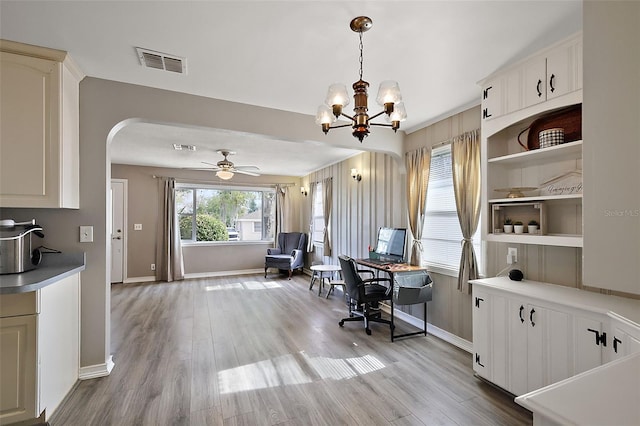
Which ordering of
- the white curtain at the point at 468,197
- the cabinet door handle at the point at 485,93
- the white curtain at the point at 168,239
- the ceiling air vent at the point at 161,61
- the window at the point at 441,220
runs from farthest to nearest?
the white curtain at the point at 168,239 < the window at the point at 441,220 < the white curtain at the point at 468,197 < the cabinet door handle at the point at 485,93 < the ceiling air vent at the point at 161,61

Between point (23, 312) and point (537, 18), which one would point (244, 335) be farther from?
point (537, 18)

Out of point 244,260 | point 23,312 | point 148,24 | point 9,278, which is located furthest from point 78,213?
point 244,260

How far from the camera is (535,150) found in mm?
2219

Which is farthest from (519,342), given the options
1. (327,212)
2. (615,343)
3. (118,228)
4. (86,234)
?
(118,228)

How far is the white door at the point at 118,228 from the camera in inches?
238

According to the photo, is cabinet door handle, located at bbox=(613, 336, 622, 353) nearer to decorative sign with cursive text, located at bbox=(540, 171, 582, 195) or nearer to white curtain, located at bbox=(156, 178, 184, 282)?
decorative sign with cursive text, located at bbox=(540, 171, 582, 195)

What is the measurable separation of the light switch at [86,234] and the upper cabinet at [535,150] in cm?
338

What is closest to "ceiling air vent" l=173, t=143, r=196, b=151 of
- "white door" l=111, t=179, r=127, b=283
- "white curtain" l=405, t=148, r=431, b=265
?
"white door" l=111, t=179, r=127, b=283

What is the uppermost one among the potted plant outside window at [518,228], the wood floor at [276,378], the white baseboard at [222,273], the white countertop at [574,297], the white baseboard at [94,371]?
the potted plant outside window at [518,228]

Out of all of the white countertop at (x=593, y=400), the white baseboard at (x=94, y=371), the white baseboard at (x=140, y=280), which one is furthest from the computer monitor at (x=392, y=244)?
the white baseboard at (x=140, y=280)

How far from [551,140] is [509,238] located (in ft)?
2.60

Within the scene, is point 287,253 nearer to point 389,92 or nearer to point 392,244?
point 392,244

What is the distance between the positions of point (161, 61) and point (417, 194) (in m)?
3.01

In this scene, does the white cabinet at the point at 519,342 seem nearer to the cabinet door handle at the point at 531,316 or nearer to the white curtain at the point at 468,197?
the cabinet door handle at the point at 531,316
